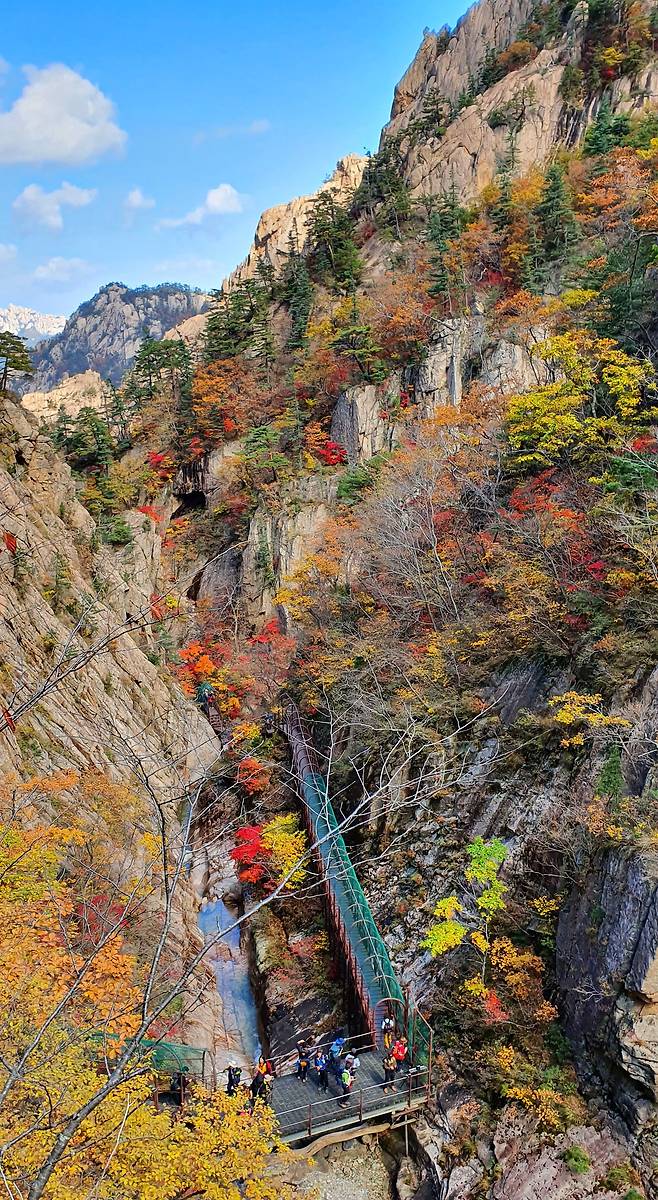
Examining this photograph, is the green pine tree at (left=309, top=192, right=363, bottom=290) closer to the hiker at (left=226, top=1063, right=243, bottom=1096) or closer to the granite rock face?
the granite rock face

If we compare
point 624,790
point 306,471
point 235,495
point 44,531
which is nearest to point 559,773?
point 624,790

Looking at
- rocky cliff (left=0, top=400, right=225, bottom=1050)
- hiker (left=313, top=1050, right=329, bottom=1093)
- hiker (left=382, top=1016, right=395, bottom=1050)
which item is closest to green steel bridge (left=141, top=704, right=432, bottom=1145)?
hiker (left=313, top=1050, right=329, bottom=1093)

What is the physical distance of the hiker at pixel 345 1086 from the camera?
12.6 m

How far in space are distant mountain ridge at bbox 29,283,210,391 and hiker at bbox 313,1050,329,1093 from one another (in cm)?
15967

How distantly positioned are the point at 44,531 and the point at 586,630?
20761 mm

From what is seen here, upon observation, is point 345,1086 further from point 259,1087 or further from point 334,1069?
point 259,1087

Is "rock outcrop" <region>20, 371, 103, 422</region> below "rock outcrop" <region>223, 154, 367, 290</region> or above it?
below

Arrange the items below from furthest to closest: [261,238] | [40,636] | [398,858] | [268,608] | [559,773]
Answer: [261,238] < [268,608] < [40,636] < [398,858] < [559,773]

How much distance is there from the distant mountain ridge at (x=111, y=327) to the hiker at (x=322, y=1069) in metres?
160

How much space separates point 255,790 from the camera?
83.4 ft

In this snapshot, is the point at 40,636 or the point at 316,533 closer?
the point at 40,636

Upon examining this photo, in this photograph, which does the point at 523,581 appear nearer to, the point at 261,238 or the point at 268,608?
the point at 268,608

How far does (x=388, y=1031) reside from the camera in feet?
44.6

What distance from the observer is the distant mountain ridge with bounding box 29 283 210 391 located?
16025cm
